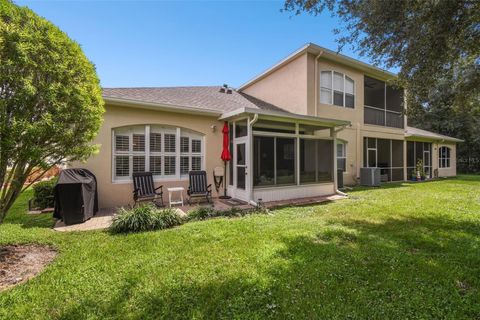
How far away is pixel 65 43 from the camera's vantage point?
4.00 meters

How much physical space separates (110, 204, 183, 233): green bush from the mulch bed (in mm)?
1256

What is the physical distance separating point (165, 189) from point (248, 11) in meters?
7.72

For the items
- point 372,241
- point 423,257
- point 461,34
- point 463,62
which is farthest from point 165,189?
point 463,62

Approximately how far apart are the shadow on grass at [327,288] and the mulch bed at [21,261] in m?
1.52

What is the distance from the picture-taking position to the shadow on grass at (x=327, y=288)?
2559 millimetres

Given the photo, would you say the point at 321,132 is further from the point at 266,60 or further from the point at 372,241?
the point at 372,241

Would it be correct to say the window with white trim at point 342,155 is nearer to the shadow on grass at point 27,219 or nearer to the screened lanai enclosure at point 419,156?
the screened lanai enclosure at point 419,156

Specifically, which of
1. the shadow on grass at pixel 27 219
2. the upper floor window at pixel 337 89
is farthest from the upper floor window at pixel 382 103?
the shadow on grass at pixel 27 219

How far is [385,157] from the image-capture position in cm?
1509

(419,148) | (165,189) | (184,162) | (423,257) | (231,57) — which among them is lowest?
(423,257)

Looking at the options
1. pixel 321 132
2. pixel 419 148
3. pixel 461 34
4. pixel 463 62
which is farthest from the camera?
pixel 419 148

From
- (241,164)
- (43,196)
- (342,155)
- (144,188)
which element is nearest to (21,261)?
(144,188)

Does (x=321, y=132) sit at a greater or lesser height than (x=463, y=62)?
lesser

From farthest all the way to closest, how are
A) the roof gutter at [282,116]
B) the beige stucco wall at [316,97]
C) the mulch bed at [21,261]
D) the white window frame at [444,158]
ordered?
the white window frame at [444,158], the beige stucco wall at [316,97], the roof gutter at [282,116], the mulch bed at [21,261]
